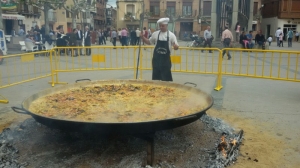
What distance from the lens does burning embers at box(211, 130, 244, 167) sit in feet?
11.2

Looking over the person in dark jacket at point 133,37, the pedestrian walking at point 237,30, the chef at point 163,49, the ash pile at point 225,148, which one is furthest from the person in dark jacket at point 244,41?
the ash pile at point 225,148

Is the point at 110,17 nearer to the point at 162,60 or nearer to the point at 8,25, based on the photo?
Answer: the point at 8,25

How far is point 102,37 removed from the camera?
28.8 meters

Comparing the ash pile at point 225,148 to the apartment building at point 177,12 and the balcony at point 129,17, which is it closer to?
the apartment building at point 177,12

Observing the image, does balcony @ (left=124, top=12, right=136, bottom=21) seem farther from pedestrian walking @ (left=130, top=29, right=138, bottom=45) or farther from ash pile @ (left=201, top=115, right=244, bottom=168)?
ash pile @ (left=201, top=115, right=244, bottom=168)

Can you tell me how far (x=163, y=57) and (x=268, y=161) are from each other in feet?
10.1

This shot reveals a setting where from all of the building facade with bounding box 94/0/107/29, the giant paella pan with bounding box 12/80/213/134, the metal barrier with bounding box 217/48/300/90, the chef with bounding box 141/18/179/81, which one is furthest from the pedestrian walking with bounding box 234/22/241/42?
the building facade with bounding box 94/0/107/29

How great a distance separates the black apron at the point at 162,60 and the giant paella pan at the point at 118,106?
1.04m

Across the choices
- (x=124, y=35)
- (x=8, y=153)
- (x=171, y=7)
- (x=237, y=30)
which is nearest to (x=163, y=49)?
(x=8, y=153)

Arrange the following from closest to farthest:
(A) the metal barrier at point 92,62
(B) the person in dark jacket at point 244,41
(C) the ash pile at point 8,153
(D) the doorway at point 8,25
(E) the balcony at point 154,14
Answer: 1. (C) the ash pile at point 8,153
2. (A) the metal barrier at point 92,62
3. (B) the person in dark jacket at point 244,41
4. (D) the doorway at point 8,25
5. (E) the balcony at point 154,14

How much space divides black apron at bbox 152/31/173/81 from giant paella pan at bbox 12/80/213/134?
104cm

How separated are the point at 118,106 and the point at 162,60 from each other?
2.35m

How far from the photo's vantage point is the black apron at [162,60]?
5.99 meters

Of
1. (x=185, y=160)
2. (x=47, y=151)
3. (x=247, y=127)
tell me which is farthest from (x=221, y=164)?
(x=47, y=151)
